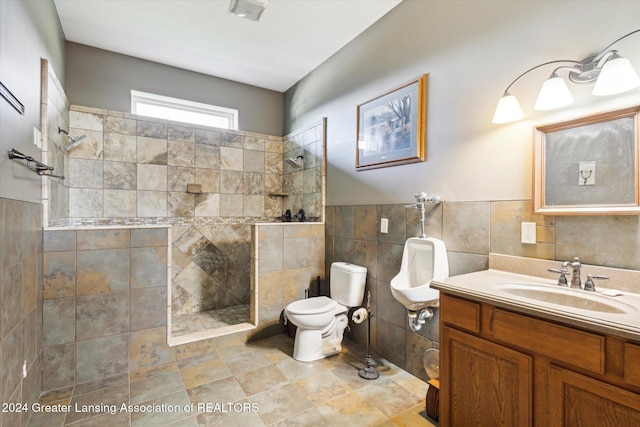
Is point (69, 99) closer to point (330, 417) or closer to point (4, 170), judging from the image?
point (4, 170)

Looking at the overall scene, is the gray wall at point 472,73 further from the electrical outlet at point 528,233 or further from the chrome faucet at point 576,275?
the chrome faucet at point 576,275

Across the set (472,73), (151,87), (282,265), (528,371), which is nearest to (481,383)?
(528,371)

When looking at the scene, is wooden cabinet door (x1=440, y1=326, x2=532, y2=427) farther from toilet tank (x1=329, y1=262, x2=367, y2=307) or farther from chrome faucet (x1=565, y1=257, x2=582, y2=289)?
toilet tank (x1=329, y1=262, x2=367, y2=307)

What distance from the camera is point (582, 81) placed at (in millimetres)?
1337

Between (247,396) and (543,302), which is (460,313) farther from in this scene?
(247,396)

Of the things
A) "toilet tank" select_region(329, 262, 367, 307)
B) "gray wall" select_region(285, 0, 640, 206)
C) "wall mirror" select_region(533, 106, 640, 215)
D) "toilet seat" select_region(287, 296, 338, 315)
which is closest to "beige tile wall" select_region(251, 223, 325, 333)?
"toilet seat" select_region(287, 296, 338, 315)

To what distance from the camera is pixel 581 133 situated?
135 centimetres

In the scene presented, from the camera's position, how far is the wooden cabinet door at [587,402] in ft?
2.89

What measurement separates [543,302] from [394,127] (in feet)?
5.16

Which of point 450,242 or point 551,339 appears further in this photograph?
point 450,242

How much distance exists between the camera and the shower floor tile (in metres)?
2.76

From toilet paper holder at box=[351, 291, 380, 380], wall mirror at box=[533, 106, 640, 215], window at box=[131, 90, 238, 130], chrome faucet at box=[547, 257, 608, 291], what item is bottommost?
toilet paper holder at box=[351, 291, 380, 380]

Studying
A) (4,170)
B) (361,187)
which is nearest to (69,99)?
(4,170)

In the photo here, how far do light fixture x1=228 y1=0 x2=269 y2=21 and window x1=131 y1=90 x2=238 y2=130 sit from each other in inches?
55.3
